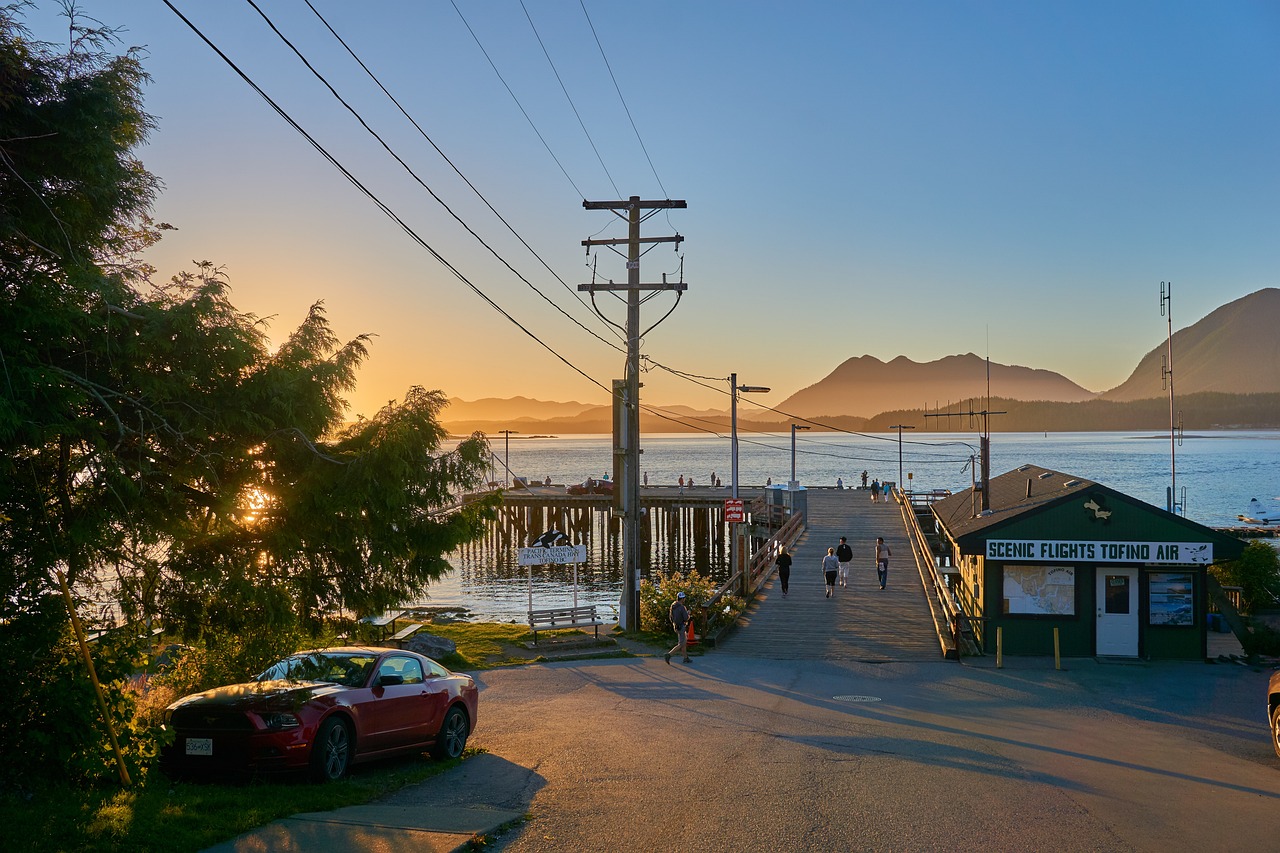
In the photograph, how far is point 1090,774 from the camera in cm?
1238

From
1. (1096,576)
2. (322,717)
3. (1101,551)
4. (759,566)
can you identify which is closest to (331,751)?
(322,717)

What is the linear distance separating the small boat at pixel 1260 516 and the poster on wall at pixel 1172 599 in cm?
6477

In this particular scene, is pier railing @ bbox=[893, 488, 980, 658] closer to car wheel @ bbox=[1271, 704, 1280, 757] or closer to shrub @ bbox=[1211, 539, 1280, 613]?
shrub @ bbox=[1211, 539, 1280, 613]

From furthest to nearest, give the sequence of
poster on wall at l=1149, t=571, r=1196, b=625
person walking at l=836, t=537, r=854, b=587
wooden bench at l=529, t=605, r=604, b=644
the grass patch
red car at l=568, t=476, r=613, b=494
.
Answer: red car at l=568, t=476, r=613, b=494 → person walking at l=836, t=537, r=854, b=587 → wooden bench at l=529, t=605, r=604, b=644 → poster on wall at l=1149, t=571, r=1196, b=625 → the grass patch

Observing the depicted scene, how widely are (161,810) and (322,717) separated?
6.73 ft

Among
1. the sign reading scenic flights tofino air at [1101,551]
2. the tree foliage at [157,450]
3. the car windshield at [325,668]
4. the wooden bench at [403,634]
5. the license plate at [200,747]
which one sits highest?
the tree foliage at [157,450]

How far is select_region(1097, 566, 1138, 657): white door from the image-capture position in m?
23.5

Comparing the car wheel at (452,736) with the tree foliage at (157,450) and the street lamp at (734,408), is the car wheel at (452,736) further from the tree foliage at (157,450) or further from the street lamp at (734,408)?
the street lamp at (734,408)

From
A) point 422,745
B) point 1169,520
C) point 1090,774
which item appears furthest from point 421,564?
point 1169,520

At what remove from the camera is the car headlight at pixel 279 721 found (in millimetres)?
10203

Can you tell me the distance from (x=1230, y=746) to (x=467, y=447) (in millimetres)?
12111

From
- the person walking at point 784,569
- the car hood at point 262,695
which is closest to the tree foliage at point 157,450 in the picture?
the car hood at point 262,695

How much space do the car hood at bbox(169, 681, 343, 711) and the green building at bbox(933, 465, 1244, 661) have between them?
17.1m

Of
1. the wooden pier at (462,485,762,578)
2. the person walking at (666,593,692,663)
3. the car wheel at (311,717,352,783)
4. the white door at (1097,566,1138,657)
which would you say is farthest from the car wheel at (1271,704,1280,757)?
the wooden pier at (462,485,762,578)
